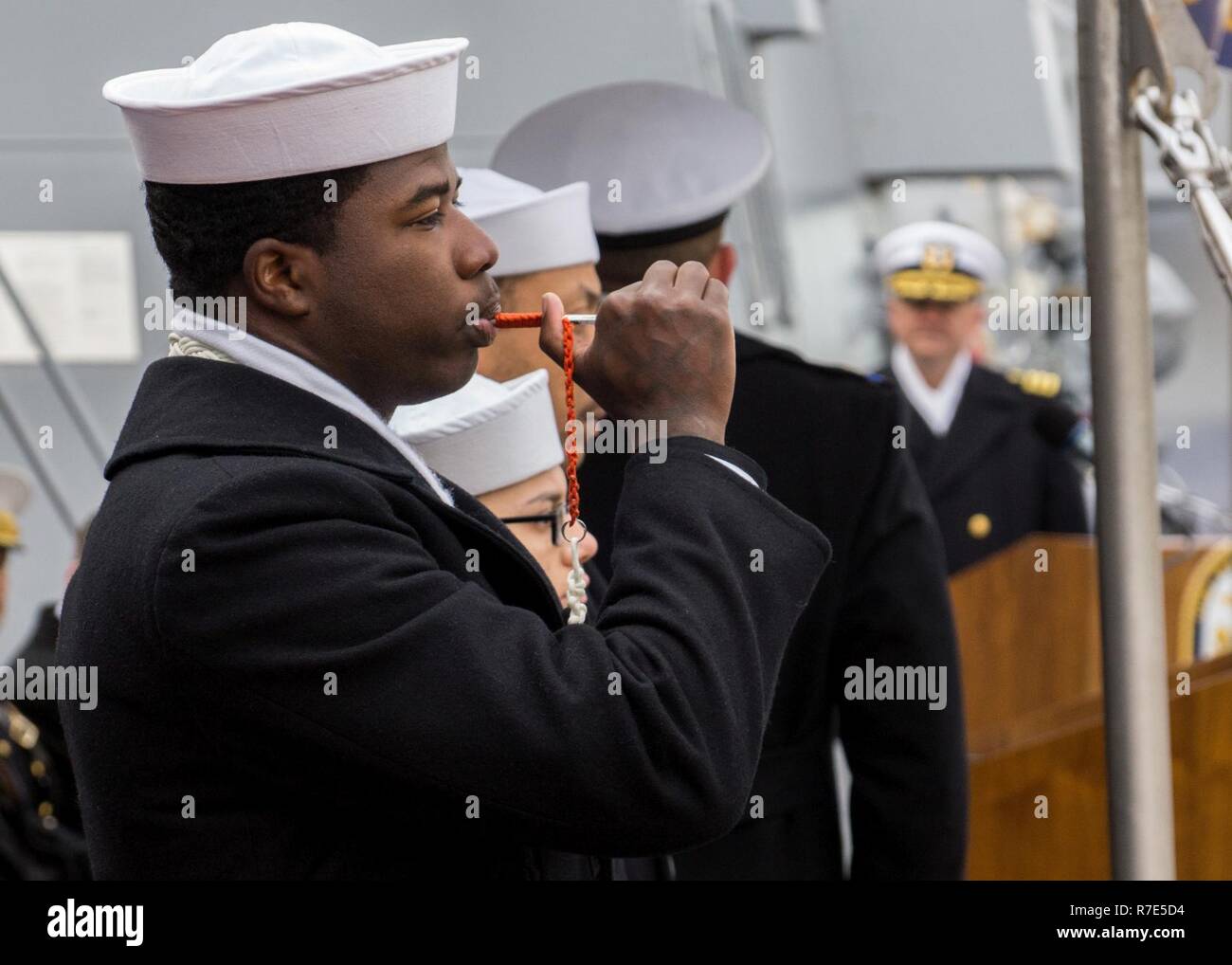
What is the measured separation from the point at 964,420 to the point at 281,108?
4.03 m

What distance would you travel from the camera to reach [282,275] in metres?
1.53

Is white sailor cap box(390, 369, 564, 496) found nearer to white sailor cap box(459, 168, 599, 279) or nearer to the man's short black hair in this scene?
white sailor cap box(459, 168, 599, 279)

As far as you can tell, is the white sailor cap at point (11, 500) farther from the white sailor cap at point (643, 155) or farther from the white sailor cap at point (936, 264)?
the white sailor cap at point (936, 264)

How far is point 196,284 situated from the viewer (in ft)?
5.11

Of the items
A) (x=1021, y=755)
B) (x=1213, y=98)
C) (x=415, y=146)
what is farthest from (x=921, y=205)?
(x=415, y=146)

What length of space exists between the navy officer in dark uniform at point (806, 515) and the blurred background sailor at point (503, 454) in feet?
1.26

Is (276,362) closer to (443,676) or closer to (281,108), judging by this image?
(281,108)

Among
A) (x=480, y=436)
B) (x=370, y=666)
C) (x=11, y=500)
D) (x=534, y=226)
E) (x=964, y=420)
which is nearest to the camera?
(x=370, y=666)

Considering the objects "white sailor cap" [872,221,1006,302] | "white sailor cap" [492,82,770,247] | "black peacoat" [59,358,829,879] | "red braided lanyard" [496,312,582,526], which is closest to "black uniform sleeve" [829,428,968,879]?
"white sailor cap" [492,82,770,247]

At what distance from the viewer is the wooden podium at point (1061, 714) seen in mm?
2822

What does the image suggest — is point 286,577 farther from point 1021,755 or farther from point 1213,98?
point 1021,755

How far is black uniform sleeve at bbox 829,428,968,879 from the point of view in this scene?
8.98ft

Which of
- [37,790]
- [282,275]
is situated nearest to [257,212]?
[282,275]

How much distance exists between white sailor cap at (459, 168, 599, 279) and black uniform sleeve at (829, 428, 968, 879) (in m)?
0.51
